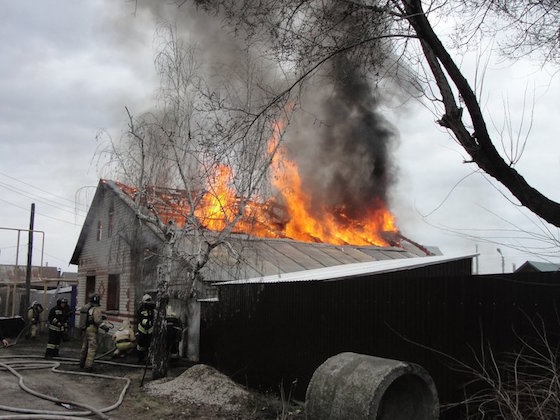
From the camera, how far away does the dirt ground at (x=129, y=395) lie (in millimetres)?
7426

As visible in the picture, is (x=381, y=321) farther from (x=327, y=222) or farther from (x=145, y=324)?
(x=327, y=222)

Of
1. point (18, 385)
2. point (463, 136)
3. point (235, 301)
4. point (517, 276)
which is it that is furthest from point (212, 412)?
point (463, 136)

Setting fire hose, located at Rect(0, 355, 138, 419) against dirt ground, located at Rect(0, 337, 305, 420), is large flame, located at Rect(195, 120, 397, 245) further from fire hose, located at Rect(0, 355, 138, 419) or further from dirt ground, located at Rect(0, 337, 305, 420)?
fire hose, located at Rect(0, 355, 138, 419)

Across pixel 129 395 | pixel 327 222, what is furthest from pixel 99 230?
pixel 129 395

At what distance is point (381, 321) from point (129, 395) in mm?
4653

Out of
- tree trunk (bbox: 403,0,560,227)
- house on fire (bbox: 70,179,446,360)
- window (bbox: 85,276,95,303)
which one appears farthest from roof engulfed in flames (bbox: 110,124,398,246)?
window (bbox: 85,276,95,303)

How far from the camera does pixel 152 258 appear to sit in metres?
15.0

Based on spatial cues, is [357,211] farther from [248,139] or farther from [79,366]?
[79,366]

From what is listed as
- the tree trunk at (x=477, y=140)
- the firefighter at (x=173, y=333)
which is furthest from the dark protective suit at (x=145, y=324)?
the tree trunk at (x=477, y=140)

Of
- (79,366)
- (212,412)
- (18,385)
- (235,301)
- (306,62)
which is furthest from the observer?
(79,366)

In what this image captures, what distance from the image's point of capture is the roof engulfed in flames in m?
11.3

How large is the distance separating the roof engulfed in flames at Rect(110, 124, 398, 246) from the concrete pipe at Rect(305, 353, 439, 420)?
5097mm

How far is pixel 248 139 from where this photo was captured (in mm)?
10242

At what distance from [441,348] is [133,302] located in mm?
11397
